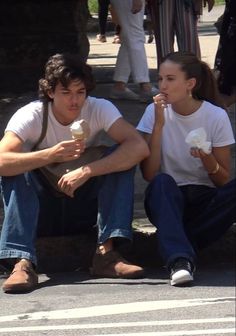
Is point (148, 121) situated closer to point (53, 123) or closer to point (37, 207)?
point (53, 123)

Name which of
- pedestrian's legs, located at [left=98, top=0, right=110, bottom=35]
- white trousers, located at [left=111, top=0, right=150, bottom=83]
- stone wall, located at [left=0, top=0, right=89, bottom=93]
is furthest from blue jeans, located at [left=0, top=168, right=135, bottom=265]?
pedestrian's legs, located at [left=98, top=0, right=110, bottom=35]

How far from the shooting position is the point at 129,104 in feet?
29.7

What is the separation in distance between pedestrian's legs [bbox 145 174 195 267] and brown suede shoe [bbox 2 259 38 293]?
653 millimetres

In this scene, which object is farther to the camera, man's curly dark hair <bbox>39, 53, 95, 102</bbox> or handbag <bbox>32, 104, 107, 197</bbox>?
handbag <bbox>32, 104, 107, 197</bbox>

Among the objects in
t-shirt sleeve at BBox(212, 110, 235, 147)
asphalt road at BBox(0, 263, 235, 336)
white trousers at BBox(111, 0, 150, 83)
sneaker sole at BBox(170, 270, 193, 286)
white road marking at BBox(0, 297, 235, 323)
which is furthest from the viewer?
white trousers at BBox(111, 0, 150, 83)

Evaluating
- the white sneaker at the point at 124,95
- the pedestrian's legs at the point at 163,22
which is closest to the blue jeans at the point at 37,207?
the pedestrian's legs at the point at 163,22

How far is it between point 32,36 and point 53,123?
188 inches

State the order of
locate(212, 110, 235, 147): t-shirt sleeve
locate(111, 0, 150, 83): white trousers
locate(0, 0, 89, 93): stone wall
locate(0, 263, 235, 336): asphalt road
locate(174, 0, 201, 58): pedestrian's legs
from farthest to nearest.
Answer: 1. locate(0, 0, 89, 93): stone wall
2. locate(111, 0, 150, 83): white trousers
3. locate(174, 0, 201, 58): pedestrian's legs
4. locate(212, 110, 235, 147): t-shirt sleeve
5. locate(0, 263, 235, 336): asphalt road

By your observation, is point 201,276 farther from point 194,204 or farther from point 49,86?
point 49,86

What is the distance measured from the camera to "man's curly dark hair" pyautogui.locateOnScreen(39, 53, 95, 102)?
5.25 meters

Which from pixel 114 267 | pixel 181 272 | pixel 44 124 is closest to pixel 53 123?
pixel 44 124

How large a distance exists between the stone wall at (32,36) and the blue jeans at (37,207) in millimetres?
4699

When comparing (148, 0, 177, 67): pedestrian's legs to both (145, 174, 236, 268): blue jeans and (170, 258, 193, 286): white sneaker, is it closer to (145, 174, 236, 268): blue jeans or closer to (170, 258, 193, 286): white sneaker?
(145, 174, 236, 268): blue jeans

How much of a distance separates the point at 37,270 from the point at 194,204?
35.9 inches
